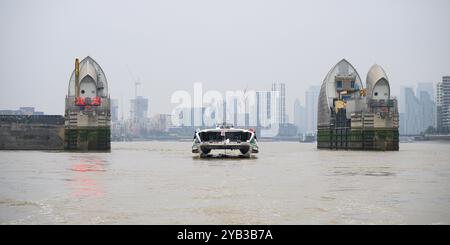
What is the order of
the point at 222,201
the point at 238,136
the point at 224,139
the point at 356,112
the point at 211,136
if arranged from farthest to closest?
the point at 356,112
the point at 238,136
the point at 211,136
the point at 224,139
the point at 222,201

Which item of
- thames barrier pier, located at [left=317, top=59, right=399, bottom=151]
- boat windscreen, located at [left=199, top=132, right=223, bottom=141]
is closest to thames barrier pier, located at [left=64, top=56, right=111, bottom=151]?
boat windscreen, located at [left=199, top=132, right=223, bottom=141]

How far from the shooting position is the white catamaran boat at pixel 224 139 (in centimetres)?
Result: 6047

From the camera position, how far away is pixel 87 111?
106 meters

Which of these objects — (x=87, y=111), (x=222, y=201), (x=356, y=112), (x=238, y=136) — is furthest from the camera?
(x=356, y=112)

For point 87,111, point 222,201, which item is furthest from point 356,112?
point 222,201

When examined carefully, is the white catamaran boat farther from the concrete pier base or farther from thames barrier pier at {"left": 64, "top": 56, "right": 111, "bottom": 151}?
thames barrier pier at {"left": 64, "top": 56, "right": 111, "bottom": 151}

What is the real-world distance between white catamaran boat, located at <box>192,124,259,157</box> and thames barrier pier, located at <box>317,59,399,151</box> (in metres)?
50.7

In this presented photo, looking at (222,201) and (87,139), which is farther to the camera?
(87,139)

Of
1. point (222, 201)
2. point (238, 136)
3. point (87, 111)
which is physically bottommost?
point (222, 201)

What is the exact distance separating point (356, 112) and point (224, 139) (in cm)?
5827

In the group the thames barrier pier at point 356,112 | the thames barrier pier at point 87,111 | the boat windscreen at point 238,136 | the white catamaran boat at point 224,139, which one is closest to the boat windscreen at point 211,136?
the white catamaran boat at point 224,139

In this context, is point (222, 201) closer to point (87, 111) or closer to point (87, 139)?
point (87, 139)

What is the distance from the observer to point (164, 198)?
2125cm
